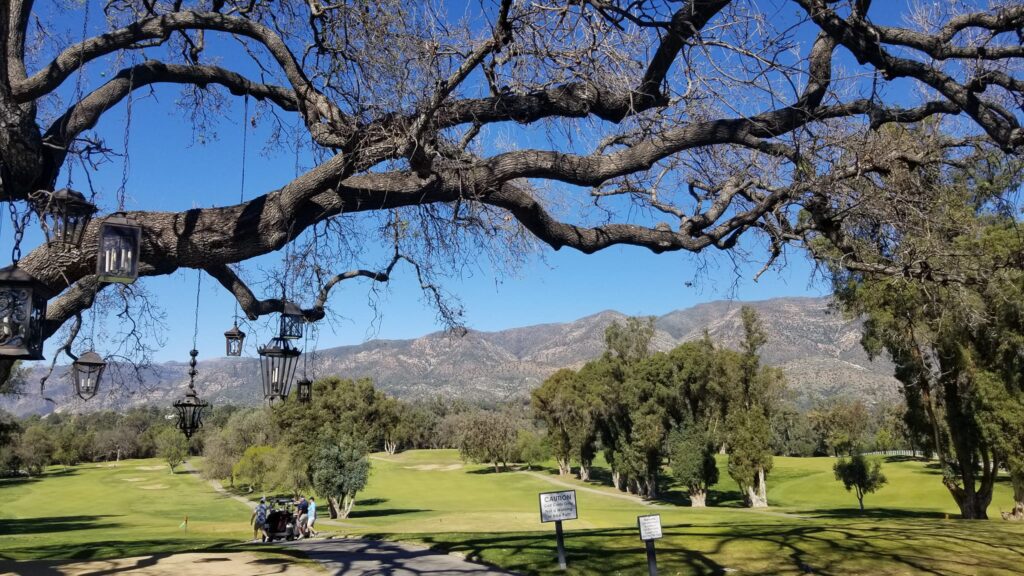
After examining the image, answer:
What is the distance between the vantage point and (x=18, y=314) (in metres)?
4.20

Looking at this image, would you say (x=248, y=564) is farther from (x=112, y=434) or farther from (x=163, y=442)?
(x=112, y=434)

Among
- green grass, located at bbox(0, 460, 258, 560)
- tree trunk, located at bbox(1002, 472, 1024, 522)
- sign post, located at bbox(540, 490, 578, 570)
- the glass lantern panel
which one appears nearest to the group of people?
green grass, located at bbox(0, 460, 258, 560)

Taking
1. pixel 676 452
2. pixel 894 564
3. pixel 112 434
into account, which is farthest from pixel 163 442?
pixel 894 564

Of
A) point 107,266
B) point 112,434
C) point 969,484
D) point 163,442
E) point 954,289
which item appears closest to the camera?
point 107,266

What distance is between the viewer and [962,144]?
5.71m

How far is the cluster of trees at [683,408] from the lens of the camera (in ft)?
135

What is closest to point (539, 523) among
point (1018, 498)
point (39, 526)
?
point (1018, 498)

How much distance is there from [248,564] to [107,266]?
7.44 meters

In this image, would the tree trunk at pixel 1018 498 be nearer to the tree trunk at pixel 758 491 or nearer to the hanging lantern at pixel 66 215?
the tree trunk at pixel 758 491

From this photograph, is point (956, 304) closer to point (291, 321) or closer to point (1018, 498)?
point (291, 321)

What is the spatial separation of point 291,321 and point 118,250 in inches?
98.3

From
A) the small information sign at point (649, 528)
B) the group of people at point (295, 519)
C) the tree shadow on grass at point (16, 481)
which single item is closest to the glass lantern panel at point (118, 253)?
the small information sign at point (649, 528)

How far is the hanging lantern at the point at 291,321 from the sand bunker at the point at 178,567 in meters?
4.22

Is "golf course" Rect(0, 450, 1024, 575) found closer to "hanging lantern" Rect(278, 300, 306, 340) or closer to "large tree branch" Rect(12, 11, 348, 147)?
"hanging lantern" Rect(278, 300, 306, 340)
